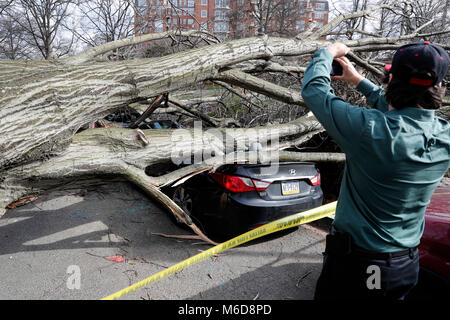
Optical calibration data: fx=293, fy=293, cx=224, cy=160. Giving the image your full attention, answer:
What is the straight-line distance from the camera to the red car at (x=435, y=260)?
216cm

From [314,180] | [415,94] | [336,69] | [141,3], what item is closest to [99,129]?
[336,69]

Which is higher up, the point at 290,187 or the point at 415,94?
the point at 415,94

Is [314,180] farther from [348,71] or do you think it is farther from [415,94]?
[415,94]

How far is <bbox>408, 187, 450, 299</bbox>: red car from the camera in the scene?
7.09 ft

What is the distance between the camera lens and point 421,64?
4.29ft

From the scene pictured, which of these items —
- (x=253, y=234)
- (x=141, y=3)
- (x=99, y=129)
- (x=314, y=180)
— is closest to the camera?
(x=253, y=234)

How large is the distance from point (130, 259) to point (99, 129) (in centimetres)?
163

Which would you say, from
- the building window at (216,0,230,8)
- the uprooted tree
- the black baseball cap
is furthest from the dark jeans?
the building window at (216,0,230,8)

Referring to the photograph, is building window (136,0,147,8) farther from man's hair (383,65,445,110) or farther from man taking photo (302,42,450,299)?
man's hair (383,65,445,110)

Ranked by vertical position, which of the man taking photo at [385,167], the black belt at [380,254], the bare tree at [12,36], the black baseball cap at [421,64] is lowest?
the black belt at [380,254]

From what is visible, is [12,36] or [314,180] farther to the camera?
[12,36]

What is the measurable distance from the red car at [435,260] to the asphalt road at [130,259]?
1091 mm

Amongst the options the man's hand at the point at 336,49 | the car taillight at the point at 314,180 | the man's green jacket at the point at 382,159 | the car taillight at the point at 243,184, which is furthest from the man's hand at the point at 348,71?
the car taillight at the point at 314,180

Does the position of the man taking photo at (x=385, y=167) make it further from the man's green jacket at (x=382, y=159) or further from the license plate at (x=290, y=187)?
the license plate at (x=290, y=187)
